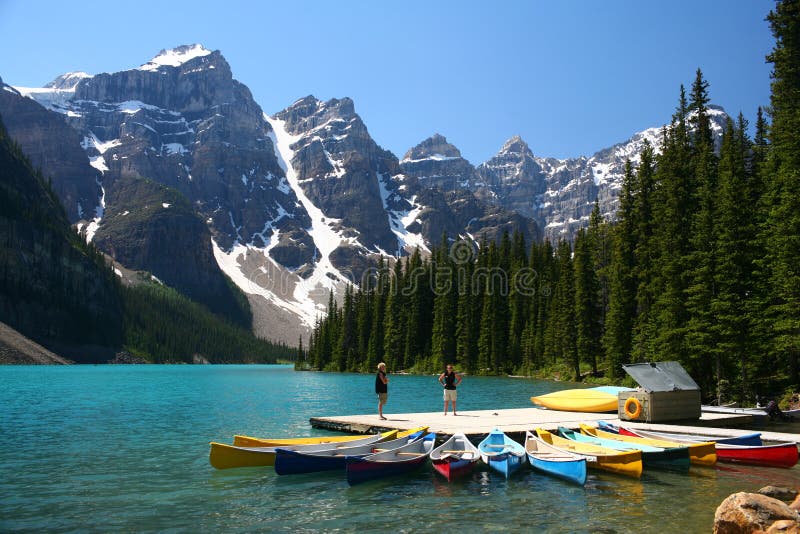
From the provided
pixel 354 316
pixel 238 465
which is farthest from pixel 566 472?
pixel 354 316

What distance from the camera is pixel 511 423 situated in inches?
1014

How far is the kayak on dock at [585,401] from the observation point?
31797mm

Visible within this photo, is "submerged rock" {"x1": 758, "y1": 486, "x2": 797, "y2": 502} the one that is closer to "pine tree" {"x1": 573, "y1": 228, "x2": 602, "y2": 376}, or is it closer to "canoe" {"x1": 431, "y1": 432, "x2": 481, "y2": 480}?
"canoe" {"x1": 431, "y1": 432, "x2": 481, "y2": 480}

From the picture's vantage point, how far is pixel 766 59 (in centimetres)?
4378

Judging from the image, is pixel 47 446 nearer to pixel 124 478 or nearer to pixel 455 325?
pixel 124 478

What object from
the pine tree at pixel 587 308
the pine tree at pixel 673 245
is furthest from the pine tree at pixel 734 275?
the pine tree at pixel 587 308

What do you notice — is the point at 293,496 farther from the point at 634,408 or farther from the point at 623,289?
the point at 623,289

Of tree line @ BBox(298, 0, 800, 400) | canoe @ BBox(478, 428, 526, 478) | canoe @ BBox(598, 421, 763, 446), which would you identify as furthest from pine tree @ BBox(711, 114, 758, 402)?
canoe @ BBox(478, 428, 526, 478)

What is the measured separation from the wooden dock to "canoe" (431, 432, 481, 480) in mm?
1456

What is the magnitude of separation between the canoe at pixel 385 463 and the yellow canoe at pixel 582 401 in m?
14.8

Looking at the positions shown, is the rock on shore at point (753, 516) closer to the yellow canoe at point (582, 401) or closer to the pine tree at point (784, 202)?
the yellow canoe at point (582, 401)

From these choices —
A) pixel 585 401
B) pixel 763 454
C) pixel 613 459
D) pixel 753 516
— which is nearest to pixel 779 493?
pixel 753 516

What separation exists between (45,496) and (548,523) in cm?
1368

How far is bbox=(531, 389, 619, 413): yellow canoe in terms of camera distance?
104ft
